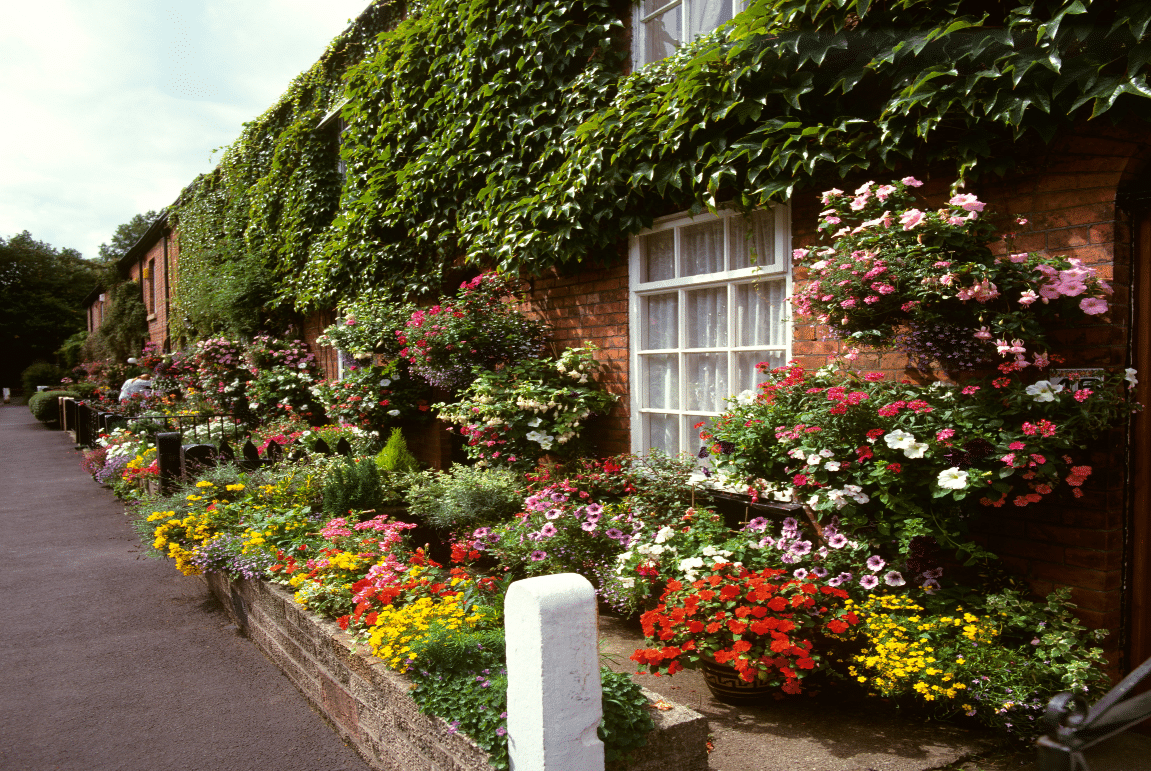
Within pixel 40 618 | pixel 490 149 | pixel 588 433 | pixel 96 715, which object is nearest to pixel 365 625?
pixel 96 715

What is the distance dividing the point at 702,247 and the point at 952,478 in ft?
8.43

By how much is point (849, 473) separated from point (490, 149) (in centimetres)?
474

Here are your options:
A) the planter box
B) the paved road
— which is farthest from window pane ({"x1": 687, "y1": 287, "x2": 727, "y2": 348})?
the paved road

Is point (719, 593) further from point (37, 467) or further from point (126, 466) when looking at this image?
point (37, 467)

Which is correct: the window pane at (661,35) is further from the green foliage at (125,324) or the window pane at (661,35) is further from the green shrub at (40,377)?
the green shrub at (40,377)

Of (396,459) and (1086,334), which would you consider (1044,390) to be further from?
(396,459)

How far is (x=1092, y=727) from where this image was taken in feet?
3.25

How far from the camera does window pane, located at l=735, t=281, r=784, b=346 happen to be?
4.74 meters

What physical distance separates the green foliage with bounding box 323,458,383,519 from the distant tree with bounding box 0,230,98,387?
5289cm

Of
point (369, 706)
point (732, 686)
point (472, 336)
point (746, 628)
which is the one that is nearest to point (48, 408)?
point (472, 336)

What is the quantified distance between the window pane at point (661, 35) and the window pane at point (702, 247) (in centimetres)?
140

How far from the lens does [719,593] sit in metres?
3.31

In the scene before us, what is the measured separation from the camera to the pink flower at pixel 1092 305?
3117 millimetres

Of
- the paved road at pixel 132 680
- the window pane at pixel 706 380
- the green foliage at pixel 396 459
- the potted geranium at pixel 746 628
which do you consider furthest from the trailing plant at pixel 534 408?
the potted geranium at pixel 746 628
